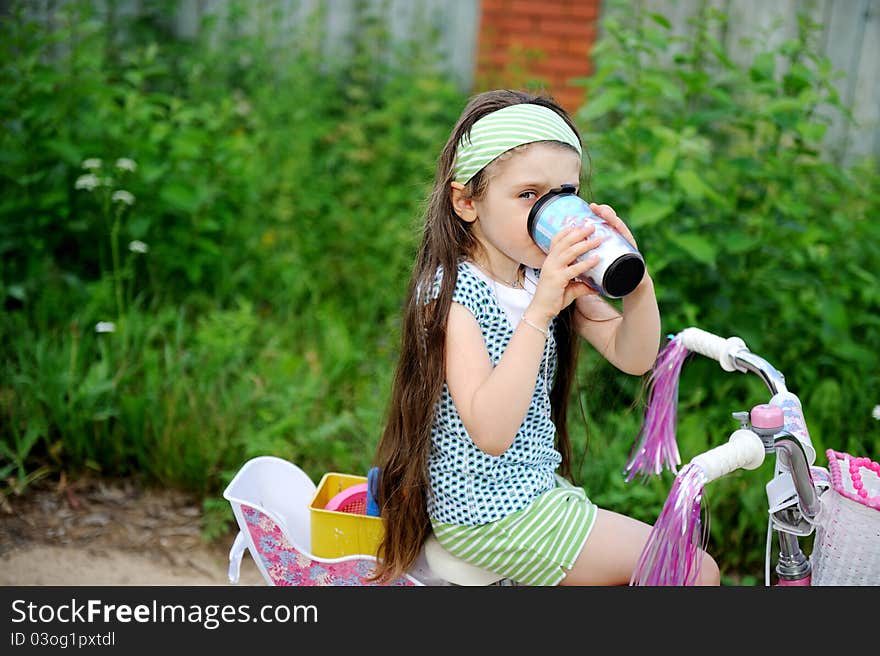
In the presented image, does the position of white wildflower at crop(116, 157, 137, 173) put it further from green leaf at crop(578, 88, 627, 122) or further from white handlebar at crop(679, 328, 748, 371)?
white handlebar at crop(679, 328, 748, 371)

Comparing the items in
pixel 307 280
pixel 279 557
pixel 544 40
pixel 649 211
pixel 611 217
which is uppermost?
pixel 611 217

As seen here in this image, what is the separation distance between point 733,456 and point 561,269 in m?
0.39

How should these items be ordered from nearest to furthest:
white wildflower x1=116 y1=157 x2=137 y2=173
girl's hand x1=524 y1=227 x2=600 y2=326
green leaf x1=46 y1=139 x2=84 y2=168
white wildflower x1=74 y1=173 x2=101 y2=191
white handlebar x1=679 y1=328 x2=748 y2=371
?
girl's hand x1=524 y1=227 x2=600 y2=326, white handlebar x1=679 y1=328 x2=748 y2=371, white wildflower x1=74 y1=173 x2=101 y2=191, white wildflower x1=116 y1=157 x2=137 y2=173, green leaf x1=46 y1=139 x2=84 y2=168

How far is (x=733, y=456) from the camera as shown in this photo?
143 cm

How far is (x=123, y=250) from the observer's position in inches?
Result: 158

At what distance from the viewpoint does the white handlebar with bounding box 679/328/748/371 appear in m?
1.83

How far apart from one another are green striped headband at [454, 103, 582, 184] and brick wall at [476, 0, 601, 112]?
157 inches

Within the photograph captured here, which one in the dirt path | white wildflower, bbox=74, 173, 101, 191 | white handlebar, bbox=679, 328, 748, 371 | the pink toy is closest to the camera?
white handlebar, bbox=679, 328, 748, 371

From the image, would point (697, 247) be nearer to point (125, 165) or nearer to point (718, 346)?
point (718, 346)

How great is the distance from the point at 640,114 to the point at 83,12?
7.36 feet

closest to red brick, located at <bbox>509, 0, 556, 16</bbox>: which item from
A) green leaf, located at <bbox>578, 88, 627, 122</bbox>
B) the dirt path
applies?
green leaf, located at <bbox>578, 88, 627, 122</bbox>

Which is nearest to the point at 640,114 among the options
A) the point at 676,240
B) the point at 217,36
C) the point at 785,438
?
the point at 676,240

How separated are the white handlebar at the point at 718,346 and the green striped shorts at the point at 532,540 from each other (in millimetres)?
369

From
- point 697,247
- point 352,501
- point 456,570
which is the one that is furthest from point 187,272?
point 456,570
